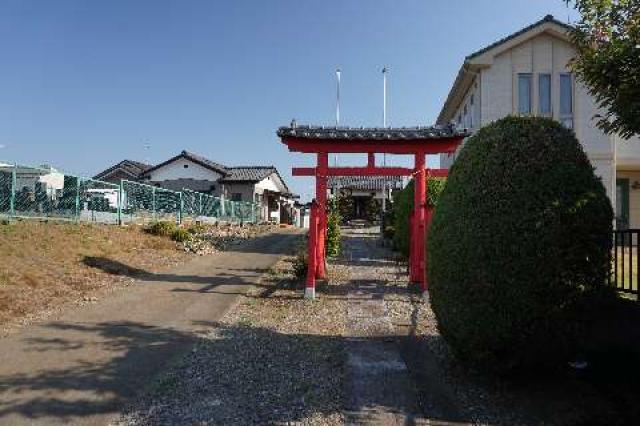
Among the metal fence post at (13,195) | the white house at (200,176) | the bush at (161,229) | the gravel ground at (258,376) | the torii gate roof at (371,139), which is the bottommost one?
the gravel ground at (258,376)

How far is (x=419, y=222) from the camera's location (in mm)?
10969

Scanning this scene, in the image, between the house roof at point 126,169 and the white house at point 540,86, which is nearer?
the white house at point 540,86

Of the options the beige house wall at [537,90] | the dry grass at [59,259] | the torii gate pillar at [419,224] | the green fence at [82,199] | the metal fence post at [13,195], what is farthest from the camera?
the beige house wall at [537,90]

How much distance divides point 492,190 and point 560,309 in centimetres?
132

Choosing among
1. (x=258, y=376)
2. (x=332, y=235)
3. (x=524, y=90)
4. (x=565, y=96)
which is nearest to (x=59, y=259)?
(x=258, y=376)

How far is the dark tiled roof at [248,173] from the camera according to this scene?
39169 mm

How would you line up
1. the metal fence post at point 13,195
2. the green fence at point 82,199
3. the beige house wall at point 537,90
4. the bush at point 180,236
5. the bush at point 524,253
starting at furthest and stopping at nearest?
the beige house wall at point 537,90
the bush at point 180,236
the green fence at point 82,199
the metal fence post at point 13,195
the bush at point 524,253

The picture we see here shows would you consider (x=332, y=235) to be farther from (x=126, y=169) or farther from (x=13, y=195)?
(x=126, y=169)

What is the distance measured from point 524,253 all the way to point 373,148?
6468 millimetres

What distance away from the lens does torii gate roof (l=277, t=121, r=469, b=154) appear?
10.4 metres

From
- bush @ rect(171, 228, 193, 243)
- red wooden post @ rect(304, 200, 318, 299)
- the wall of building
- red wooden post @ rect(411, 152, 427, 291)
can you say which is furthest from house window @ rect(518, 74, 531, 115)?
the wall of building

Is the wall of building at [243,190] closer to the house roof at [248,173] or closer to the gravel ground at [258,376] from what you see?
the house roof at [248,173]

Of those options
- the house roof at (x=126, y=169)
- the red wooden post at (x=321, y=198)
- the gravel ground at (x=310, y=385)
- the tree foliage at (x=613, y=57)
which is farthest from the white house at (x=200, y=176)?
the tree foliage at (x=613, y=57)

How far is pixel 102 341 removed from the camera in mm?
6910
